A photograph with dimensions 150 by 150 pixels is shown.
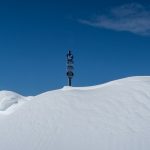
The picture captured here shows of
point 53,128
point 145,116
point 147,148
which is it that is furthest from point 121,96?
point 147,148

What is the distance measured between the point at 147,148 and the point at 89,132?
2248 millimetres

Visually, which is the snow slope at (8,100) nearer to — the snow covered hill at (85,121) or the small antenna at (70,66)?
the snow covered hill at (85,121)

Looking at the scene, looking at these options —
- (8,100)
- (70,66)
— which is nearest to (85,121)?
(8,100)

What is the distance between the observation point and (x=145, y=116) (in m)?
13.9

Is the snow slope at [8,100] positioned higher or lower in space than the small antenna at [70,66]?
lower

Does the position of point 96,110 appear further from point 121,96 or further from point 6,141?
point 6,141

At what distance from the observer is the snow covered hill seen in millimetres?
12703

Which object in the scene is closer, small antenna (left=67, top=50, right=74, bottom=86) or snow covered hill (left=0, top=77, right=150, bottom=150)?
A: snow covered hill (left=0, top=77, right=150, bottom=150)

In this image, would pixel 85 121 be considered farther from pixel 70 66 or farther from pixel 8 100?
pixel 70 66

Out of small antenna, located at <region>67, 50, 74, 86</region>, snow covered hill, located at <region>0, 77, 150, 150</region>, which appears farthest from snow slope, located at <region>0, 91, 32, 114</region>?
small antenna, located at <region>67, 50, 74, 86</region>

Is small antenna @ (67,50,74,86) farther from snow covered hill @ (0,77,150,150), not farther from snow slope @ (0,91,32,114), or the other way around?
snow covered hill @ (0,77,150,150)

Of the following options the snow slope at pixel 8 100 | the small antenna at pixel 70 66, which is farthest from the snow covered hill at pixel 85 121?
the small antenna at pixel 70 66

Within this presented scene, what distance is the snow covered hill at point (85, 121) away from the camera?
41.7 ft

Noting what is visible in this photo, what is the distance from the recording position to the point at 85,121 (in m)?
14.2
